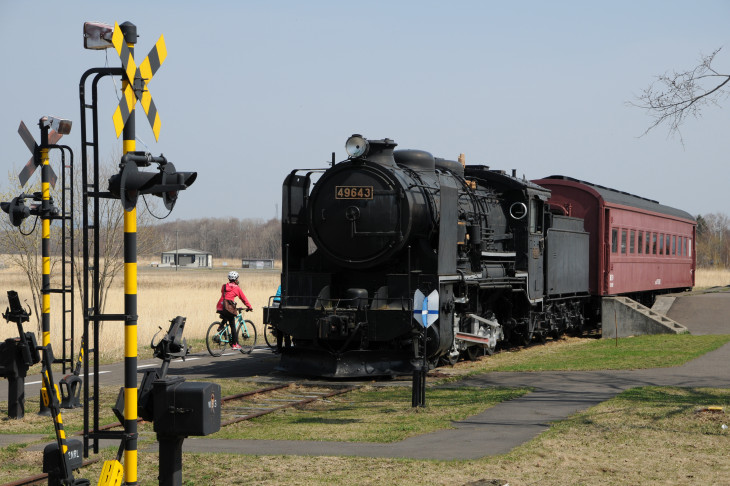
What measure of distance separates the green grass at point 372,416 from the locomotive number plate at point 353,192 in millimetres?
3366

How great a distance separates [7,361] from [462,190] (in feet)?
29.7

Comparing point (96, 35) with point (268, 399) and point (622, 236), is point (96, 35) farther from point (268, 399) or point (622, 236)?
point (622, 236)

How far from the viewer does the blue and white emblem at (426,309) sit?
1252cm

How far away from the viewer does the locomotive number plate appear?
49.6ft

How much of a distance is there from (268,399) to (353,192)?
407 centimetres

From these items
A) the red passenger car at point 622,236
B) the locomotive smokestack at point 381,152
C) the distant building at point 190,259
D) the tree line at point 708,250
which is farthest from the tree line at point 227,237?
the locomotive smokestack at point 381,152

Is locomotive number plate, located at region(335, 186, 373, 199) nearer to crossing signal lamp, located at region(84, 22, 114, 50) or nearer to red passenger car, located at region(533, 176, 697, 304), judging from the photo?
crossing signal lamp, located at region(84, 22, 114, 50)

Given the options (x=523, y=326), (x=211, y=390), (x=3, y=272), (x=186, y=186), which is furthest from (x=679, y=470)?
(x=3, y=272)

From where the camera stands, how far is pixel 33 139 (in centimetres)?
1173

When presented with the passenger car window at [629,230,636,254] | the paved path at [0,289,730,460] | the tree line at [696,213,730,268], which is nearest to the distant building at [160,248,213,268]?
the tree line at [696,213,730,268]

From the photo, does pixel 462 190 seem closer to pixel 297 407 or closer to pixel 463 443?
pixel 297 407

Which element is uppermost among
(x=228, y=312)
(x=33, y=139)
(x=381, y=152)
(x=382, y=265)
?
(x=381, y=152)

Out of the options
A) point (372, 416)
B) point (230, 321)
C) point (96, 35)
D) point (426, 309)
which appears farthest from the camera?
point (230, 321)

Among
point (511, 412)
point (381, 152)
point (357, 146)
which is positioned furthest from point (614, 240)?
point (511, 412)
